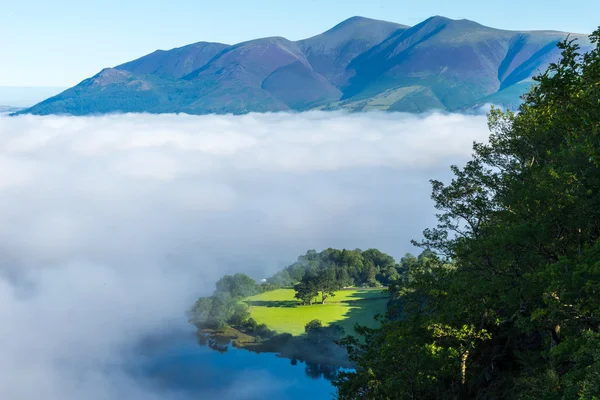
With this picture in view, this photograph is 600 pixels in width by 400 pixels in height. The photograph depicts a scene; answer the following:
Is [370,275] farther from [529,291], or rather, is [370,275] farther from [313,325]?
[529,291]

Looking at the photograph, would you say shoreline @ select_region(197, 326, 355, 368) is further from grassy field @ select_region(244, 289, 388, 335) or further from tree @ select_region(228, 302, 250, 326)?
grassy field @ select_region(244, 289, 388, 335)

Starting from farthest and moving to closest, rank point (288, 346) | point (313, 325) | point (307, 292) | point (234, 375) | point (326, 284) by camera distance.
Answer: point (326, 284) < point (307, 292) < point (313, 325) < point (288, 346) < point (234, 375)

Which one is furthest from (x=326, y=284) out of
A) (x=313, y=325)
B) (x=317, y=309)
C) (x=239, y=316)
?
(x=313, y=325)

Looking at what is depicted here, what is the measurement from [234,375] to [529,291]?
92590 millimetres

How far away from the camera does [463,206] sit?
40094 mm

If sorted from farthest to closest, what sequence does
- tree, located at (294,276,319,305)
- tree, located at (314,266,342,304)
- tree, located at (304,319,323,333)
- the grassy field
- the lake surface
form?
tree, located at (314,266,342,304)
tree, located at (294,276,319,305)
the grassy field
tree, located at (304,319,323,333)
the lake surface

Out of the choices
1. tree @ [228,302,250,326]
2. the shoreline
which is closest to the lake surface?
the shoreline

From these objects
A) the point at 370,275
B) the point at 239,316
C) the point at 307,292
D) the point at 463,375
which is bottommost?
the point at 239,316

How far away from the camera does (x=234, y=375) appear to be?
4215 inches

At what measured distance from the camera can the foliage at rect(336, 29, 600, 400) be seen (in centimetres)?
2017

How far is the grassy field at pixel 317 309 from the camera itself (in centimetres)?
12369

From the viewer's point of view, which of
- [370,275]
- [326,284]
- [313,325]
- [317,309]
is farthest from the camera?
[370,275]

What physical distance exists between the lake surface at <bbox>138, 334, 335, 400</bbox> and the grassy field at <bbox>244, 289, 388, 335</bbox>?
44.1 feet

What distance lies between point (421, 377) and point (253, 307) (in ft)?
385
